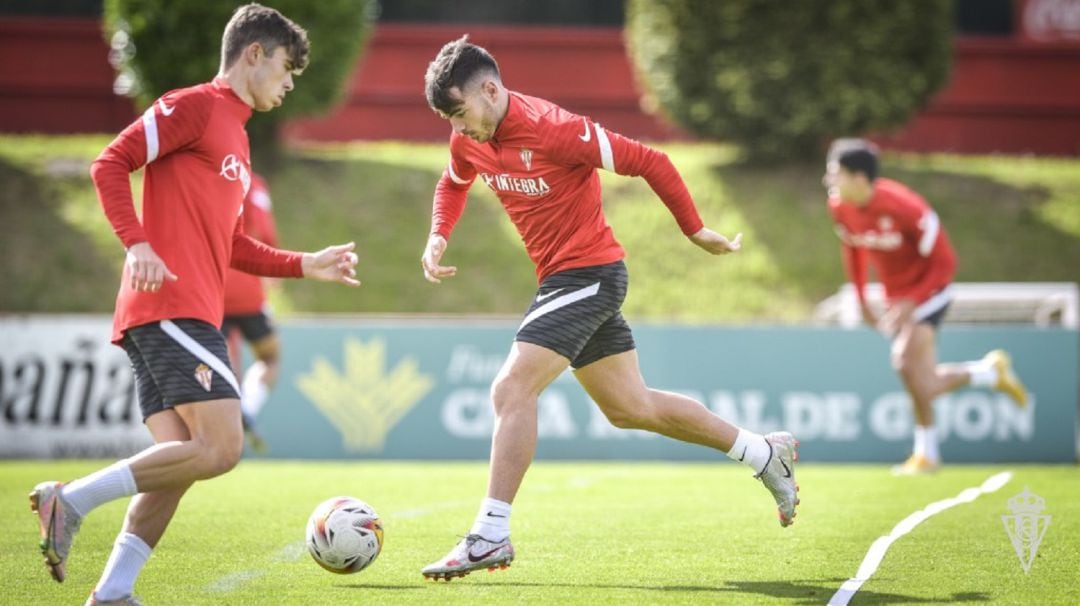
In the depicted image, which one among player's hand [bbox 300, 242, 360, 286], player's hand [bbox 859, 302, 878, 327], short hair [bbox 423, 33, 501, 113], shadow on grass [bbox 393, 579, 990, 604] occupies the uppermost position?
short hair [bbox 423, 33, 501, 113]

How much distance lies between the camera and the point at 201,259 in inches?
221

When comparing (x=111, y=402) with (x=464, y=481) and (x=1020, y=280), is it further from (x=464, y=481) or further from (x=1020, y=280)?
(x=1020, y=280)

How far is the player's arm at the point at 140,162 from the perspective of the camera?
525 centimetres

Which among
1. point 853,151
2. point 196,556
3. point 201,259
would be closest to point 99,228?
point 853,151

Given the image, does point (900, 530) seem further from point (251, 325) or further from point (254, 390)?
point (254, 390)

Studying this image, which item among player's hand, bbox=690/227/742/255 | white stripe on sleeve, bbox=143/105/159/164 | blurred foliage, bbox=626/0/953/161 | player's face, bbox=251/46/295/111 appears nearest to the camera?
white stripe on sleeve, bbox=143/105/159/164

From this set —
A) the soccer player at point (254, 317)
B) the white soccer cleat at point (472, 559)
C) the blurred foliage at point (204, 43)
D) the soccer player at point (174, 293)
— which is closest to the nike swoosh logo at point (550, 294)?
the white soccer cleat at point (472, 559)

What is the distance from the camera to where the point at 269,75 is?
5816mm

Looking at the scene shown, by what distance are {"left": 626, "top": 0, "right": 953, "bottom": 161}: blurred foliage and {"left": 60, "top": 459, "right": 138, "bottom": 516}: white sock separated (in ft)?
51.9

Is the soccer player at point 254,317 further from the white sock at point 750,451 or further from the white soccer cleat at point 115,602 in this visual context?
the white soccer cleat at point 115,602

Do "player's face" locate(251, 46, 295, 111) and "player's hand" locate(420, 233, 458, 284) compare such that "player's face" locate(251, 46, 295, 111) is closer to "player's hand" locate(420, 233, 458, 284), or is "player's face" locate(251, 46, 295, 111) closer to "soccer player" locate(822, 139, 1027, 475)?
"player's hand" locate(420, 233, 458, 284)

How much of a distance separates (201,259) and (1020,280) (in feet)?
52.1

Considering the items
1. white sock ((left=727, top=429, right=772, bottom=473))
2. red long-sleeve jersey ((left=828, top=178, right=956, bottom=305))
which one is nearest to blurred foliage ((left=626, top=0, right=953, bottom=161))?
red long-sleeve jersey ((left=828, top=178, right=956, bottom=305))

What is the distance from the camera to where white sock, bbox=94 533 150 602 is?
5.35 metres
